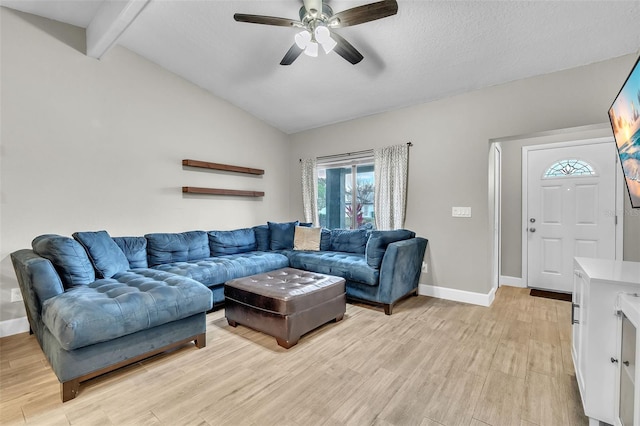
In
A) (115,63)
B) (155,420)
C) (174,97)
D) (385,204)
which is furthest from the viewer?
(385,204)

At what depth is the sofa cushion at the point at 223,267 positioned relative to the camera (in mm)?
2869

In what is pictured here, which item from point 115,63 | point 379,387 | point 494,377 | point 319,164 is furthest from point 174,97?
point 494,377

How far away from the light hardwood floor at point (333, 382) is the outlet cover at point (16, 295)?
326 millimetres

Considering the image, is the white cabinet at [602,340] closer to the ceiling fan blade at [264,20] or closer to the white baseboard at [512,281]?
the ceiling fan blade at [264,20]

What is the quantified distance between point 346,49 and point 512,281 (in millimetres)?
3901

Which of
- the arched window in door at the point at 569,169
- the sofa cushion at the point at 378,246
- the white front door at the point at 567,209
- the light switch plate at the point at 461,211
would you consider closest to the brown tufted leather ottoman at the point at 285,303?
the sofa cushion at the point at 378,246

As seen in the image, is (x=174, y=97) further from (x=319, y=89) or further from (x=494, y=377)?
(x=494, y=377)

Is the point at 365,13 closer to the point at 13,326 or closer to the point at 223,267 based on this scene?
the point at 223,267

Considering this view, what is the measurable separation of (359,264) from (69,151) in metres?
3.18

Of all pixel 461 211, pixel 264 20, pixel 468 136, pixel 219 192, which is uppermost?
pixel 264 20

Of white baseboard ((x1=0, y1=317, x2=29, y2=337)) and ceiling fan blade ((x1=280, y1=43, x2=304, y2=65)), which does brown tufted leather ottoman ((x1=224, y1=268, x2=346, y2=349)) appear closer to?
white baseboard ((x1=0, y1=317, x2=29, y2=337))

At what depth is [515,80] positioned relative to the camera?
2977 mm

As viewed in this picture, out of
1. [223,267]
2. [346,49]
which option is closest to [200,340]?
[223,267]

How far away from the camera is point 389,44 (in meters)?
2.64
